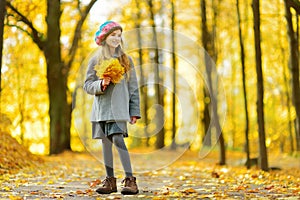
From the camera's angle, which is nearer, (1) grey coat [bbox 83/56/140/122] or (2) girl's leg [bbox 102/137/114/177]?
(1) grey coat [bbox 83/56/140/122]

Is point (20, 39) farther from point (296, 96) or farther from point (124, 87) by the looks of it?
point (124, 87)

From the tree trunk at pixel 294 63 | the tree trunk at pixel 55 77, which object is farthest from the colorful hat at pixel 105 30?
the tree trunk at pixel 55 77

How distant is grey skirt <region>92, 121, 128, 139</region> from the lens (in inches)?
223

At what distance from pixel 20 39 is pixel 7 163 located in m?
A: 14.8

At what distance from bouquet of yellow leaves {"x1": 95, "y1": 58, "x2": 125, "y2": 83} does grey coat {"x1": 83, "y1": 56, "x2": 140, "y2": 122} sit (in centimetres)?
11

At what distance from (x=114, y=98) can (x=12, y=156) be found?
4785 mm

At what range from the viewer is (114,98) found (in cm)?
572

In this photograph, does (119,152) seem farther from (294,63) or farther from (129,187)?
→ (294,63)

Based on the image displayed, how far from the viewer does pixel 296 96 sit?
11281 mm

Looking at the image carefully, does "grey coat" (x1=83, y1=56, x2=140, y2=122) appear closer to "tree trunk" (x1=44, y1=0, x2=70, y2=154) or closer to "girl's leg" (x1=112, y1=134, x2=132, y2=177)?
"girl's leg" (x1=112, y1=134, x2=132, y2=177)

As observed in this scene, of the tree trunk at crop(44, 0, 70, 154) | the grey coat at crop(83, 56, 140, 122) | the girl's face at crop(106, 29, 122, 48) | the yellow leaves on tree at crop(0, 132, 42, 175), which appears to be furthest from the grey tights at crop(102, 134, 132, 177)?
the tree trunk at crop(44, 0, 70, 154)

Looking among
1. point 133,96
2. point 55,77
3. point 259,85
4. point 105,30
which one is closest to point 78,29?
point 55,77

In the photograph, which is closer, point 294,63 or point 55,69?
point 294,63

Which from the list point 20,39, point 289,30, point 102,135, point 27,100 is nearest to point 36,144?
point 27,100
